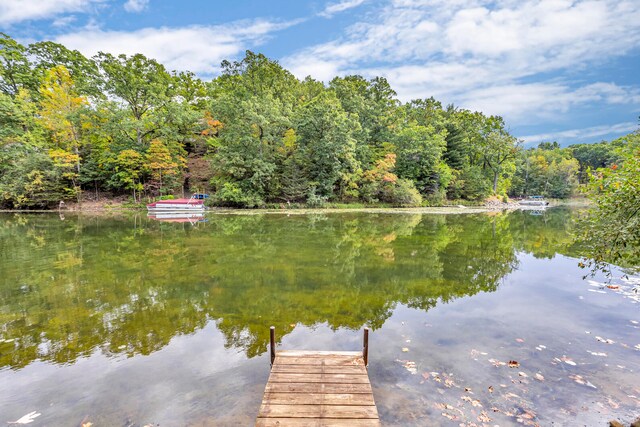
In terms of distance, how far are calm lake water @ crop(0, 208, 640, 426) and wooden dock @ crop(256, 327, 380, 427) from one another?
1.34ft

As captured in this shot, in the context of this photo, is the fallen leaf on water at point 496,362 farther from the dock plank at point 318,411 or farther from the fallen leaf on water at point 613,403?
the dock plank at point 318,411

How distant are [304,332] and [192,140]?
33.3 metres

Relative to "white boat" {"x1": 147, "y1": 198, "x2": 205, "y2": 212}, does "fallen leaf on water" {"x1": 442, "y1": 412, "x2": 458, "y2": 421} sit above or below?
below

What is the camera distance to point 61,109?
28.3 metres

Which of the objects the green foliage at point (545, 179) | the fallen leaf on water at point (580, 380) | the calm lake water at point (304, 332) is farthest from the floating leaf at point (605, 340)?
the green foliage at point (545, 179)

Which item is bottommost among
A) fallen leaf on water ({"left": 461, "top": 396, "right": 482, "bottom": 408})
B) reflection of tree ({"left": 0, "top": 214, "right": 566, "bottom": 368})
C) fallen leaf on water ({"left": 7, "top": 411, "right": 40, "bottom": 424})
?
fallen leaf on water ({"left": 461, "top": 396, "right": 482, "bottom": 408})

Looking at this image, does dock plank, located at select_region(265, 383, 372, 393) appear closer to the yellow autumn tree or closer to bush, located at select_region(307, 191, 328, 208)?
bush, located at select_region(307, 191, 328, 208)

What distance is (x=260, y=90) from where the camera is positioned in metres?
33.9

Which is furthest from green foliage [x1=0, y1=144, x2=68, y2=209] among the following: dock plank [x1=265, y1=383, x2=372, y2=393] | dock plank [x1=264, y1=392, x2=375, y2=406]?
dock plank [x1=264, y1=392, x2=375, y2=406]

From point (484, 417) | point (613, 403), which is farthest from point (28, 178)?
point (613, 403)

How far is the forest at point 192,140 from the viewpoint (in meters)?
27.9

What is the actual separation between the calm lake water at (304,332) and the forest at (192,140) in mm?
18985

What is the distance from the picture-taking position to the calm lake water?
152 inches

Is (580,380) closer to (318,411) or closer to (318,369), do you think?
(318,369)
